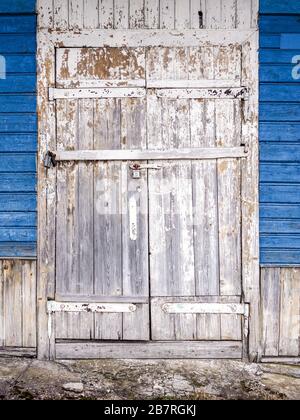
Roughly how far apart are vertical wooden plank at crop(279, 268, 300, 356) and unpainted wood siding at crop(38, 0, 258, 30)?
2117 millimetres

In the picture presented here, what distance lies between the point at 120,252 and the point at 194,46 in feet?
5.77

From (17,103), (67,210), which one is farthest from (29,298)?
(17,103)

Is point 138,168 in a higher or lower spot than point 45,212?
higher

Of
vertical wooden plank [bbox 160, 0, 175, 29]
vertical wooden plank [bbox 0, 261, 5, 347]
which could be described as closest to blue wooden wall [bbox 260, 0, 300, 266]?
vertical wooden plank [bbox 160, 0, 175, 29]

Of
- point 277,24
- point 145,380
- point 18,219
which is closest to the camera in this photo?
point 145,380

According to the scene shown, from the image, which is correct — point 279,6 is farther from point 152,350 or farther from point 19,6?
point 152,350

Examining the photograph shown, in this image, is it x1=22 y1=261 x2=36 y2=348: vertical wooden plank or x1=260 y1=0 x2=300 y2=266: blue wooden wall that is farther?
x1=22 y1=261 x2=36 y2=348: vertical wooden plank

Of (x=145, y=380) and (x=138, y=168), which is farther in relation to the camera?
Answer: (x=138, y=168)

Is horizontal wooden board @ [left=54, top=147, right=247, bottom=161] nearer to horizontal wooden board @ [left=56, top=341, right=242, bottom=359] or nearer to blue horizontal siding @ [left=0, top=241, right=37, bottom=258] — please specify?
blue horizontal siding @ [left=0, top=241, right=37, bottom=258]

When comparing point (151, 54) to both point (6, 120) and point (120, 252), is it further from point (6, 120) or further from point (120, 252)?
point (120, 252)

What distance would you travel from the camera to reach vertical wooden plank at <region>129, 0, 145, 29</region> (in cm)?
322

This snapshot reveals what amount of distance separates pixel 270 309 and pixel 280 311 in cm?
8

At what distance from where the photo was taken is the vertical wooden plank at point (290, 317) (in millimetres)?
3258

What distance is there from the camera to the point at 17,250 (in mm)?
3301
